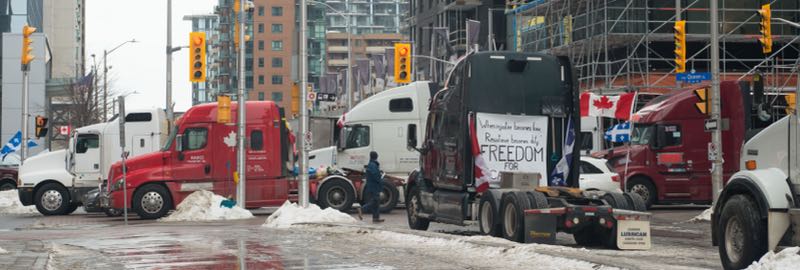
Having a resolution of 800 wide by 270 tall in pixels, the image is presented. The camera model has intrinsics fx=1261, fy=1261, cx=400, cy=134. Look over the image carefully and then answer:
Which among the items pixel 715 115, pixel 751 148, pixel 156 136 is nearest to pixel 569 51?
pixel 156 136

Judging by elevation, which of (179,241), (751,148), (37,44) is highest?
(37,44)

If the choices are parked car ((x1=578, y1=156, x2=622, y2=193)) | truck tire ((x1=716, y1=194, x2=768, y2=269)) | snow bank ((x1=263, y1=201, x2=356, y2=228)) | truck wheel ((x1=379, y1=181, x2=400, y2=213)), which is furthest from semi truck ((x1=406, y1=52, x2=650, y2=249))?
truck wheel ((x1=379, y1=181, x2=400, y2=213))

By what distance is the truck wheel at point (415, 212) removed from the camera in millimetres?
23672

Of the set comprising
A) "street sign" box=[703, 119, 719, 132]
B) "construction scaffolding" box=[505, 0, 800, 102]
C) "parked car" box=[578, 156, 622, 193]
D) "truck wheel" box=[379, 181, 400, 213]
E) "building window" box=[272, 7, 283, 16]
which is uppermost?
"building window" box=[272, 7, 283, 16]

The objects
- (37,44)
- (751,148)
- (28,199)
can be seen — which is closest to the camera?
(751,148)

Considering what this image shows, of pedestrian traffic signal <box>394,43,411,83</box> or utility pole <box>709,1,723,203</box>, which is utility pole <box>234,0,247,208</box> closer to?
utility pole <box>709,1,723,203</box>

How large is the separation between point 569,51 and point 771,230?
41.6 meters

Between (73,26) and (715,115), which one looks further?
(73,26)

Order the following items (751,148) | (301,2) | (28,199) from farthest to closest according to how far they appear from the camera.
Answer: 1. (28,199)
2. (301,2)
3. (751,148)

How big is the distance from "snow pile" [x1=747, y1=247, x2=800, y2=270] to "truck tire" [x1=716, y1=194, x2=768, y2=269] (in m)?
0.85

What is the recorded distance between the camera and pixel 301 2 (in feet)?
89.1

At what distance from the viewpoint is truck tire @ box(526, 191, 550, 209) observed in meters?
17.9

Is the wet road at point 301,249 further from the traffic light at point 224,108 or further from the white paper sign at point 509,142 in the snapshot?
the traffic light at point 224,108

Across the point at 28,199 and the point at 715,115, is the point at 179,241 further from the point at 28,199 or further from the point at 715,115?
the point at 28,199
